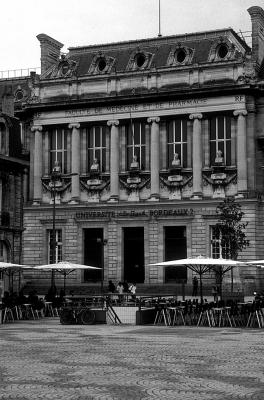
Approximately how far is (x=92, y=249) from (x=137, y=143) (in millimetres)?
9300

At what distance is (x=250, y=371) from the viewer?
18.2m

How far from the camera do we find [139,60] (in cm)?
6844

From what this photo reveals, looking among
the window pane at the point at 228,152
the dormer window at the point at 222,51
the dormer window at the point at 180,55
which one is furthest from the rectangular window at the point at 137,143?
the dormer window at the point at 222,51

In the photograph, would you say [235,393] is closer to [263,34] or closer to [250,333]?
[250,333]

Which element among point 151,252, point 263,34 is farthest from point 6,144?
point 263,34

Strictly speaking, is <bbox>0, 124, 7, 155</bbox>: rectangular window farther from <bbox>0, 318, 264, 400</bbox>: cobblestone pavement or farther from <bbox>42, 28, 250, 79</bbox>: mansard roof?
<bbox>0, 318, 264, 400</bbox>: cobblestone pavement

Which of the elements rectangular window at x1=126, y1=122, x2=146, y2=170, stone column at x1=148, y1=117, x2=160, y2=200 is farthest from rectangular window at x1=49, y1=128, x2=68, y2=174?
stone column at x1=148, y1=117, x2=160, y2=200

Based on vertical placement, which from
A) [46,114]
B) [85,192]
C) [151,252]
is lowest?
[151,252]

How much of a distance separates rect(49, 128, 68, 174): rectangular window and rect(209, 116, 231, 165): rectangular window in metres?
12.6

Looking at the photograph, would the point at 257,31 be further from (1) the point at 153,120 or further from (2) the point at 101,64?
(2) the point at 101,64

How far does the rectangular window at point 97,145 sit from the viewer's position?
68.4 m

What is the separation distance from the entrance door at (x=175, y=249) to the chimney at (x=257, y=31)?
1537 cm

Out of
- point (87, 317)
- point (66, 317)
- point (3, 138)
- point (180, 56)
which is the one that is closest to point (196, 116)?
point (180, 56)

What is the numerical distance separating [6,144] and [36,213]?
9.95 m
